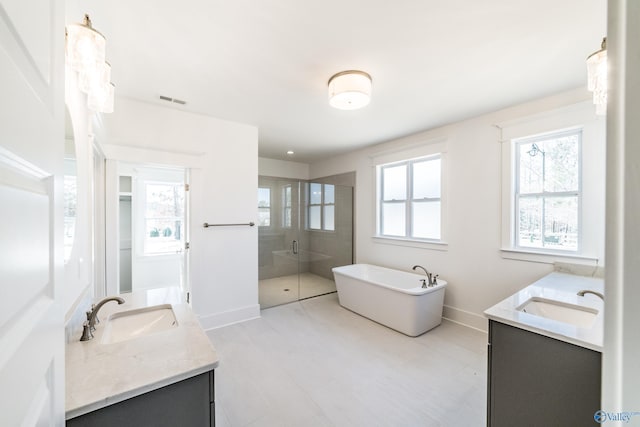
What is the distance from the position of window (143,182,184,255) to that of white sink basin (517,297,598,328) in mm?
4358

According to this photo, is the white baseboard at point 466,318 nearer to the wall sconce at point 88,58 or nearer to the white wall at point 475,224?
the white wall at point 475,224

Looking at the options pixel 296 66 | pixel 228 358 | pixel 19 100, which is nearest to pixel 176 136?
pixel 296 66

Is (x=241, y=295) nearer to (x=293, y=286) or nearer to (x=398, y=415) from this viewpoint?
(x=293, y=286)

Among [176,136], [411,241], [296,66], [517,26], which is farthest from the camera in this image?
[411,241]

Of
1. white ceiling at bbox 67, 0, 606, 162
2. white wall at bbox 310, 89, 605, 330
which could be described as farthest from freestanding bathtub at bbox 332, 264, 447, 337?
white ceiling at bbox 67, 0, 606, 162

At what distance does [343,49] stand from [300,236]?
10.6 ft

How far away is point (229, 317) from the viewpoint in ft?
10.1

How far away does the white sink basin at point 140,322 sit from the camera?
1416 millimetres

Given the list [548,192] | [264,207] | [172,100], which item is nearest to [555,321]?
[548,192]

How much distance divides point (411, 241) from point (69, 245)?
11.4 feet

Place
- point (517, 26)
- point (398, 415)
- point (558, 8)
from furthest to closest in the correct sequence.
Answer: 1. point (398, 415)
2. point (517, 26)
3. point (558, 8)

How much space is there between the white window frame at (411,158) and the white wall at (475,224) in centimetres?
3

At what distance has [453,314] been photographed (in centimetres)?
312

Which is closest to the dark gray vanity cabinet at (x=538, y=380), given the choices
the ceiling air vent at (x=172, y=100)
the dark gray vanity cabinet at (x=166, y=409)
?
the dark gray vanity cabinet at (x=166, y=409)
